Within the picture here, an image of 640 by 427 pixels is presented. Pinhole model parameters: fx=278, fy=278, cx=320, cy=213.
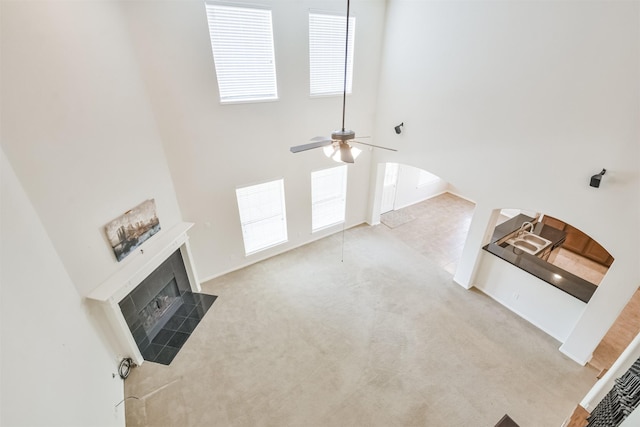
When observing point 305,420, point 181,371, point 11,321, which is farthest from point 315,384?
point 11,321

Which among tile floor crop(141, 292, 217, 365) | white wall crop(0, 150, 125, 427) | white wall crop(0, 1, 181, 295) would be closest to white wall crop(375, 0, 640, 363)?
white wall crop(0, 1, 181, 295)

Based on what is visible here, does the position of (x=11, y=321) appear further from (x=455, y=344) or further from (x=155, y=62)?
(x=455, y=344)

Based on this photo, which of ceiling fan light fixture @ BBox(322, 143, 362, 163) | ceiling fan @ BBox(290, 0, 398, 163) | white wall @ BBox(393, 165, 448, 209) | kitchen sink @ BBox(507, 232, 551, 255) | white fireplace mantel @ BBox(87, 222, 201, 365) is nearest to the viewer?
ceiling fan @ BBox(290, 0, 398, 163)

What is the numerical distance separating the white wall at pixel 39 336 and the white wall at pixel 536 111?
6002mm

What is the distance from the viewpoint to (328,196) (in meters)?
7.20

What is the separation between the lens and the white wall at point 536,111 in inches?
131

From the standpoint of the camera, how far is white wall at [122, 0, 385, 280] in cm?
420

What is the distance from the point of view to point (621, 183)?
11.3 feet

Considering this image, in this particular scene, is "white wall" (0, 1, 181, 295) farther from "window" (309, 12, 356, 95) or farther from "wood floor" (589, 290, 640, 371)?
"wood floor" (589, 290, 640, 371)

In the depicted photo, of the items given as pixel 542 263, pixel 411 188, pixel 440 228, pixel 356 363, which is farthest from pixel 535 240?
pixel 356 363

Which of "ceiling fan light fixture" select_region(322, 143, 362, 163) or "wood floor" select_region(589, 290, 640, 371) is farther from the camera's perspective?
"wood floor" select_region(589, 290, 640, 371)

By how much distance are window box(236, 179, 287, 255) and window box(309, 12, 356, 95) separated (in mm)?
2254

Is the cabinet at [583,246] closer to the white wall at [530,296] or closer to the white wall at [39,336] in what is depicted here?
the white wall at [530,296]

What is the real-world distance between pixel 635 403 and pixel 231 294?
5566mm
